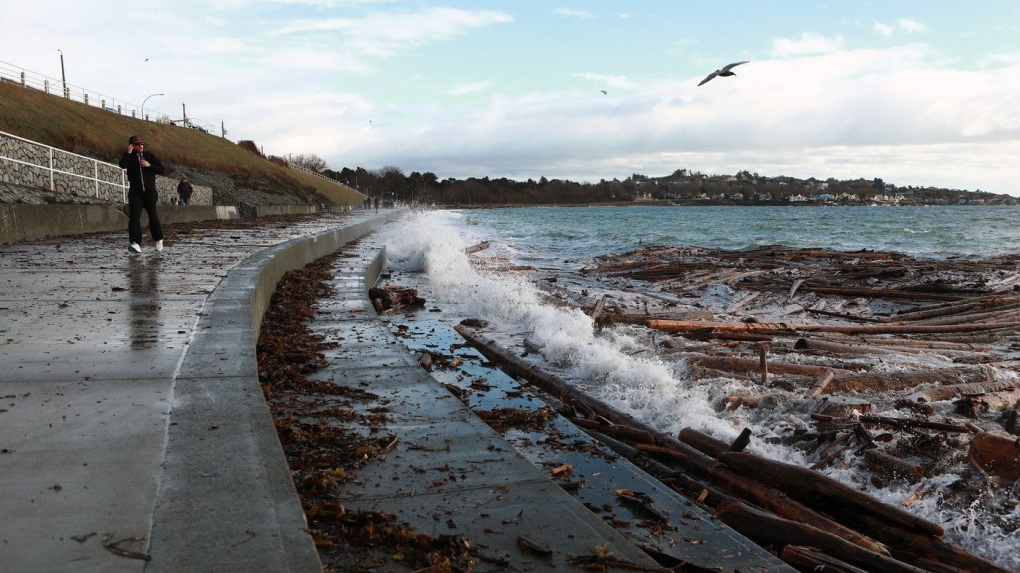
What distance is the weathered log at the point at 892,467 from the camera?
4.30 m

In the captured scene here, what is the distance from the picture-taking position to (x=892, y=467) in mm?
4375

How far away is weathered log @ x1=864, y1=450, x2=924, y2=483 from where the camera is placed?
4.30 m

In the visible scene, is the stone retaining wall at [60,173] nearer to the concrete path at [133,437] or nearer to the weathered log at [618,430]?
the concrete path at [133,437]

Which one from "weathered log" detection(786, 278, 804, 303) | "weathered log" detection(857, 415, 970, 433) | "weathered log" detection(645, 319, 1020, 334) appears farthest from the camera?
"weathered log" detection(786, 278, 804, 303)

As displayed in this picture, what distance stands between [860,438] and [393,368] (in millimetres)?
3215

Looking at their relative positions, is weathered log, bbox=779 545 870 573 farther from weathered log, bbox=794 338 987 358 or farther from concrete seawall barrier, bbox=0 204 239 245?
concrete seawall barrier, bbox=0 204 239 245

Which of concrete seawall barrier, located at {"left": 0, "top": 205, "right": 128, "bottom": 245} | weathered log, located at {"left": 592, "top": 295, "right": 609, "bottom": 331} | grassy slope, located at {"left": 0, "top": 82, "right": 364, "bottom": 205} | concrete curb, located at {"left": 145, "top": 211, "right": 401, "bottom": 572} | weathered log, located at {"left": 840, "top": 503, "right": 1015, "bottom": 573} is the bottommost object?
weathered log, located at {"left": 840, "top": 503, "right": 1015, "bottom": 573}

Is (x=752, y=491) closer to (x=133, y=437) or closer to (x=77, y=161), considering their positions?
(x=133, y=437)

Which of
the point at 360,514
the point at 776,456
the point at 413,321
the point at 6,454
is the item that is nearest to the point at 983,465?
the point at 776,456

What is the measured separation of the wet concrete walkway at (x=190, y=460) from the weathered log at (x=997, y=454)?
2185mm

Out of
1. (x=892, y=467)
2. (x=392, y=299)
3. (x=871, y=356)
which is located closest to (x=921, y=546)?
(x=892, y=467)

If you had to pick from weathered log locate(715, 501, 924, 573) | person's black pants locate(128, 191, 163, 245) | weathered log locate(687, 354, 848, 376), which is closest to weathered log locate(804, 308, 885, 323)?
weathered log locate(687, 354, 848, 376)

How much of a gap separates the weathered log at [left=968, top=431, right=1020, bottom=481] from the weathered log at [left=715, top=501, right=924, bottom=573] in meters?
1.67

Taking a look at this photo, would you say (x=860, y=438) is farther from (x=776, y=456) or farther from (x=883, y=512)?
Result: (x=883, y=512)
